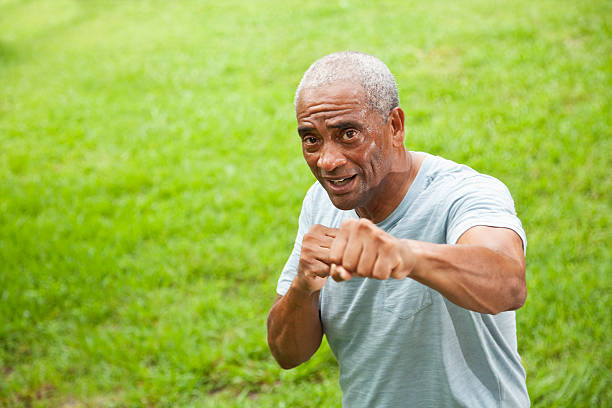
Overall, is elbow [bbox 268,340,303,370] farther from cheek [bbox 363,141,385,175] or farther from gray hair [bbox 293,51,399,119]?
gray hair [bbox 293,51,399,119]

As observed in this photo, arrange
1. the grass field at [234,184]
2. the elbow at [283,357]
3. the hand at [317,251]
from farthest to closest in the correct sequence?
the grass field at [234,184], the elbow at [283,357], the hand at [317,251]

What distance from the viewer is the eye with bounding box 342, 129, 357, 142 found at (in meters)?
2.01

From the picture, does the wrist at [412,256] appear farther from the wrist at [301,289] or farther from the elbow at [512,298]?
the wrist at [301,289]

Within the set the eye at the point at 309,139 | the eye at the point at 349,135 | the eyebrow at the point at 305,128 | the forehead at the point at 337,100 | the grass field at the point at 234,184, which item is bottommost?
the grass field at the point at 234,184

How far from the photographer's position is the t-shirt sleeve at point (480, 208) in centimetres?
183

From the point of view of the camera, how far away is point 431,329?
6.76 ft

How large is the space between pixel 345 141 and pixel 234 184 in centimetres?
449

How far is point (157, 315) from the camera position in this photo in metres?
4.74

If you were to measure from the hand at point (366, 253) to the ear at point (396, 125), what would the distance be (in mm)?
712

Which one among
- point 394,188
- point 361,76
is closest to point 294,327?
point 394,188

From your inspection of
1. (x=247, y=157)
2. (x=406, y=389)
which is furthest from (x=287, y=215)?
(x=406, y=389)

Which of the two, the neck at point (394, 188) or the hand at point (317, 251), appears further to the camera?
the neck at point (394, 188)

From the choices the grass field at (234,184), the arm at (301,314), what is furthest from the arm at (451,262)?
the grass field at (234,184)

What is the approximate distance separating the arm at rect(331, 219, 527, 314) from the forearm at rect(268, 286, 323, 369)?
633 mm
